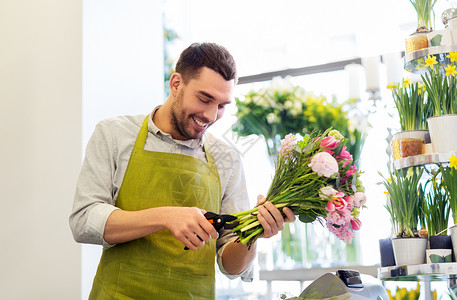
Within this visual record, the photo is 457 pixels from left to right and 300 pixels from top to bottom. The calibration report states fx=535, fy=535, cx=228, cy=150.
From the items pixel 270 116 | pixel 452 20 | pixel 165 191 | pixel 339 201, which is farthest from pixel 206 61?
pixel 270 116

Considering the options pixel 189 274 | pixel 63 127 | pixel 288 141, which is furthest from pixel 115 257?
pixel 63 127

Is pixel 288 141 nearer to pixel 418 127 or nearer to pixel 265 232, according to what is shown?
pixel 265 232

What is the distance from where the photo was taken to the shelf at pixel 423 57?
186cm

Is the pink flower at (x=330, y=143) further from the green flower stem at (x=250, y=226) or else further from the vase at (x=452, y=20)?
the vase at (x=452, y=20)

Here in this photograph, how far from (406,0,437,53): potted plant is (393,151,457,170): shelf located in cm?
42

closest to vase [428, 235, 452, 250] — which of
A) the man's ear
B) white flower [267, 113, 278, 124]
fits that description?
the man's ear

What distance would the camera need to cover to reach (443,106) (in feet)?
5.98

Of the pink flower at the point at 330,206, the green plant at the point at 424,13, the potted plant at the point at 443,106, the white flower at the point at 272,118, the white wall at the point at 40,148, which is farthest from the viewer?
the white flower at the point at 272,118

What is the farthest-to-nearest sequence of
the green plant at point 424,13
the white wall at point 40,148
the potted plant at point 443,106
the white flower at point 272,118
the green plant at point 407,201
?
1. the white flower at point 272,118
2. the white wall at point 40,148
3. the green plant at point 424,13
4. the green plant at point 407,201
5. the potted plant at point 443,106

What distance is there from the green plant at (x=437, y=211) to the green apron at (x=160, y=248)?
2.39 feet

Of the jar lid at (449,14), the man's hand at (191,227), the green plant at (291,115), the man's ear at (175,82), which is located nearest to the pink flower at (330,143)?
the man's hand at (191,227)

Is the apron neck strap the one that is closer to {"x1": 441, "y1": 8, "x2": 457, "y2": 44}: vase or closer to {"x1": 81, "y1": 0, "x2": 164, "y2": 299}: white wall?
{"x1": 81, "y1": 0, "x2": 164, "y2": 299}: white wall

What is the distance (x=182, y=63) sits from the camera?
1885mm

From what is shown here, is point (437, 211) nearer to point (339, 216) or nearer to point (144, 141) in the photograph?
point (339, 216)
